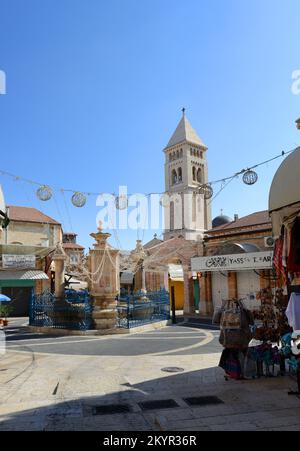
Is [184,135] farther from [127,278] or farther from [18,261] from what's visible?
[18,261]

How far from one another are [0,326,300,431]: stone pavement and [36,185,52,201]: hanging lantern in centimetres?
589

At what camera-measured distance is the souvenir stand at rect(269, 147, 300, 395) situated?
7242mm

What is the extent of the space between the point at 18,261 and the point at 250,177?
22339 millimetres

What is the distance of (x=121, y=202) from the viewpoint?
17297 millimetres

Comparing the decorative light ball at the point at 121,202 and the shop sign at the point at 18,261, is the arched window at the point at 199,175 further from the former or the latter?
the decorative light ball at the point at 121,202

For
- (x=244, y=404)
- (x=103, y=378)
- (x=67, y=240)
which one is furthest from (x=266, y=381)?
(x=67, y=240)

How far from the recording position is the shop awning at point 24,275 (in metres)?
29.7

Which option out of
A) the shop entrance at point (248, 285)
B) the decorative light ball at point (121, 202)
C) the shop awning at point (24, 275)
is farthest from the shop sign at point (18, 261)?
the shop entrance at point (248, 285)

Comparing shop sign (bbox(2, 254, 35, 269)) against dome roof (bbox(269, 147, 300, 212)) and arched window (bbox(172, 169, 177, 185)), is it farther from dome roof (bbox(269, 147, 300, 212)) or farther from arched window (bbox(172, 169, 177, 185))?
arched window (bbox(172, 169, 177, 185))

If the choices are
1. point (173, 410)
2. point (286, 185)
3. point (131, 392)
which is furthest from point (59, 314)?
point (286, 185)

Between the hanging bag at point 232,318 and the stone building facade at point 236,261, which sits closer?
the hanging bag at point 232,318

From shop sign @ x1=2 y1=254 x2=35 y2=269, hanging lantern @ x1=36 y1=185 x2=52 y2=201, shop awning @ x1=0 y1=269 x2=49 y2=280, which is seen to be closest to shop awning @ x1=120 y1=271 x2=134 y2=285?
shop awning @ x1=0 y1=269 x2=49 y2=280

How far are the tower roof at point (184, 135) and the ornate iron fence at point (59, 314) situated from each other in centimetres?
5649

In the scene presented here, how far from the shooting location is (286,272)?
7961mm
